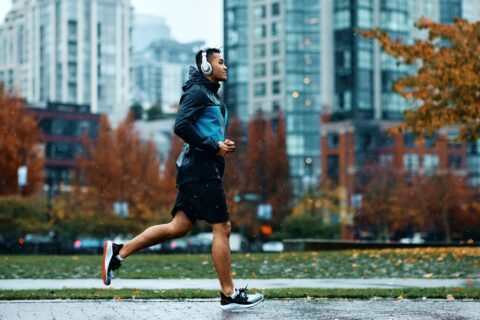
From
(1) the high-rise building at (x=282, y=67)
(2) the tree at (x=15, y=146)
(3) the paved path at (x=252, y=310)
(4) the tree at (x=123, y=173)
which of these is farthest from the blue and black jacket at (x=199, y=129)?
(1) the high-rise building at (x=282, y=67)

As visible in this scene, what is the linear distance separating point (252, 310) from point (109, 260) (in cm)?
121

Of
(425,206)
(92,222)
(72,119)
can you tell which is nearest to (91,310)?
(92,222)

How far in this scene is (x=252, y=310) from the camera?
7.73 meters

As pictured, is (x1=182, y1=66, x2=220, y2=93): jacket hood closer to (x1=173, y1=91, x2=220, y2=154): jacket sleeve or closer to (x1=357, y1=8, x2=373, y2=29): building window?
(x1=173, y1=91, x2=220, y2=154): jacket sleeve

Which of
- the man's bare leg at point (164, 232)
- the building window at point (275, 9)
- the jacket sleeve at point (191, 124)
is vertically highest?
the building window at point (275, 9)

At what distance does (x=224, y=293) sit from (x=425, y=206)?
243 ft

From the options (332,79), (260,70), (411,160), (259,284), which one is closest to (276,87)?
(260,70)

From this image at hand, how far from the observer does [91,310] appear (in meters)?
7.66

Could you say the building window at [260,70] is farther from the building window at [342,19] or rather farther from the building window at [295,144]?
the building window at [342,19]

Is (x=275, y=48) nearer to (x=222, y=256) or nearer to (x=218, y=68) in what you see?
(x=218, y=68)

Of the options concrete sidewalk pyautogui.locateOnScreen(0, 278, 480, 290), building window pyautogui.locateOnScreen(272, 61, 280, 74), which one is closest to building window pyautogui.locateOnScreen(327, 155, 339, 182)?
building window pyautogui.locateOnScreen(272, 61, 280, 74)

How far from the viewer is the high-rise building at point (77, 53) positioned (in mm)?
144750

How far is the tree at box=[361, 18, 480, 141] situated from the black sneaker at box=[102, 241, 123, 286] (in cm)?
1545

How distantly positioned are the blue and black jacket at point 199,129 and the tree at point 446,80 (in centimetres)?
1523
